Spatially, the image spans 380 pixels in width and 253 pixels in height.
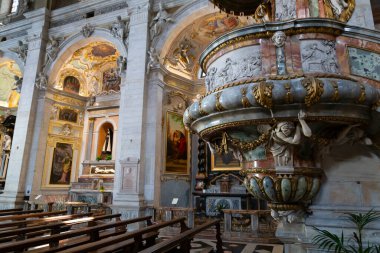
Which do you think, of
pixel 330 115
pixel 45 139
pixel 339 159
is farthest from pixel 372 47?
pixel 45 139

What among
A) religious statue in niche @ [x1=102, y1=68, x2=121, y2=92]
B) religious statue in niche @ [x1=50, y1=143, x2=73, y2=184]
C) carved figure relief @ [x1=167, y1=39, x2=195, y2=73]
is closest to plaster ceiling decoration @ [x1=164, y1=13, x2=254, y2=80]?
carved figure relief @ [x1=167, y1=39, x2=195, y2=73]

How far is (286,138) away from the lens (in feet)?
11.6

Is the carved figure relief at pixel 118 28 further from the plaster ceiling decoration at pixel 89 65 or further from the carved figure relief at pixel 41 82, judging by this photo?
the carved figure relief at pixel 41 82

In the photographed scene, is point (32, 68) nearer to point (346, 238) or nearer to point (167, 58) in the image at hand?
point (167, 58)

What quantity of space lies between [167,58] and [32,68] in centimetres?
643

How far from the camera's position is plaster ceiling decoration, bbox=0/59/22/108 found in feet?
51.3

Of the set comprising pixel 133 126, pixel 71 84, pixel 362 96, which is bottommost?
pixel 362 96

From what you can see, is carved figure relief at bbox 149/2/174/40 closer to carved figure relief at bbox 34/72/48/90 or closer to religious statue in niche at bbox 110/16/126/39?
religious statue in niche at bbox 110/16/126/39

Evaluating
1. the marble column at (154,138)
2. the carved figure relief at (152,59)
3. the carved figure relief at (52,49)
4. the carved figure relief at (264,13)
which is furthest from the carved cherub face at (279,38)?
the carved figure relief at (52,49)

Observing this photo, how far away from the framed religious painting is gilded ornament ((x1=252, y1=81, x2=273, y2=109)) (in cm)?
735

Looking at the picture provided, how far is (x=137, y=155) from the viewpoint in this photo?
9.27m

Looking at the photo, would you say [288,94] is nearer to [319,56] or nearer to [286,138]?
[286,138]

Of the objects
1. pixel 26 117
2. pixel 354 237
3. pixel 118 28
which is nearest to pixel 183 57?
pixel 118 28

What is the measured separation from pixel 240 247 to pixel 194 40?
332 inches
